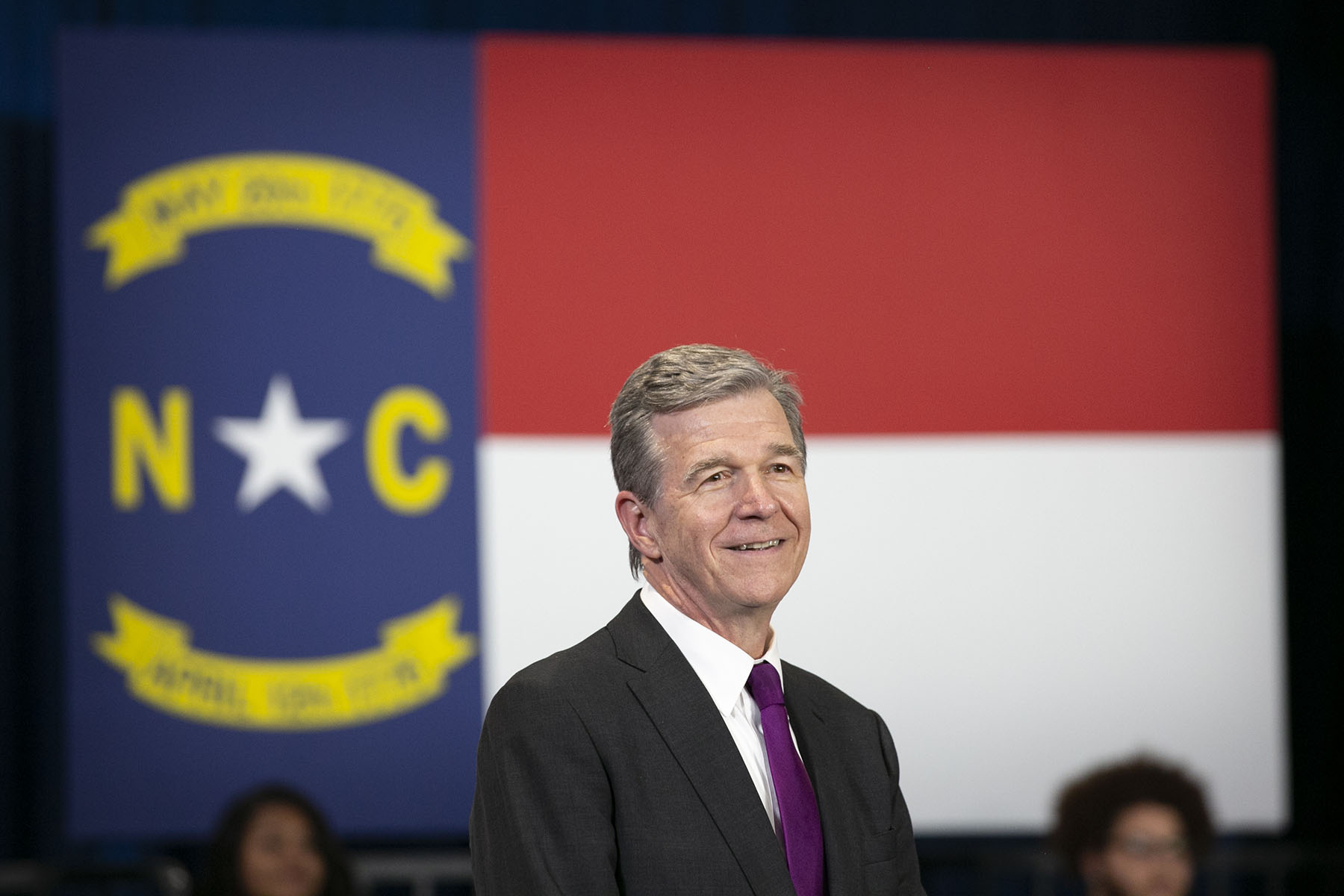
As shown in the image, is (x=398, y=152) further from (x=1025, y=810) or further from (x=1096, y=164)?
(x=1025, y=810)

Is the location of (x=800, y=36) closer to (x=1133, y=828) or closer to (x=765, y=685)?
(x=1133, y=828)

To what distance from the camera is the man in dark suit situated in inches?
52.8

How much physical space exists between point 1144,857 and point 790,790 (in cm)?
223

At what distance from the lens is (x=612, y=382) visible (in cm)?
401

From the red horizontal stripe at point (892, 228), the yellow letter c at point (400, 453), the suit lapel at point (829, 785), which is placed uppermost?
the red horizontal stripe at point (892, 228)

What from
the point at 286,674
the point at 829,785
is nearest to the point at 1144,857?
the point at 286,674

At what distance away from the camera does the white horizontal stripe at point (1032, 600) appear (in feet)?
13.2

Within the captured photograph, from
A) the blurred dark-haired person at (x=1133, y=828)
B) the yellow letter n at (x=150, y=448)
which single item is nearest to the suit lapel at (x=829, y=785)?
the blurred dark-haired person at (x=1133, y=828)

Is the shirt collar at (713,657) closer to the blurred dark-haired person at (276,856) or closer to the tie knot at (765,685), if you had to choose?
the tie knot at (765,685)

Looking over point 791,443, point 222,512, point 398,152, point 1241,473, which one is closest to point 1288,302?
point 1241,473

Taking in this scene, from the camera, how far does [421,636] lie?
393 centimetres

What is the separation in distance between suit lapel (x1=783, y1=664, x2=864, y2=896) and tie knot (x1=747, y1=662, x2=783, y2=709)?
0.05m

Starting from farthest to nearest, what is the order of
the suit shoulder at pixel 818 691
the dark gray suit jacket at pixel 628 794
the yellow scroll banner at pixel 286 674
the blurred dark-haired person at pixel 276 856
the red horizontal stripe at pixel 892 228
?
the red horizontal stripe at pixel 892 228, the yellow scroll banner at pixel 286 674, the blurred dark-haired person at pixel 276 856, the suit shoulder at pixel 818 691, the dark gray suit jacket at pixel 628 794

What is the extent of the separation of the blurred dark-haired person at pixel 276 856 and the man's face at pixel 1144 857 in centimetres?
170
